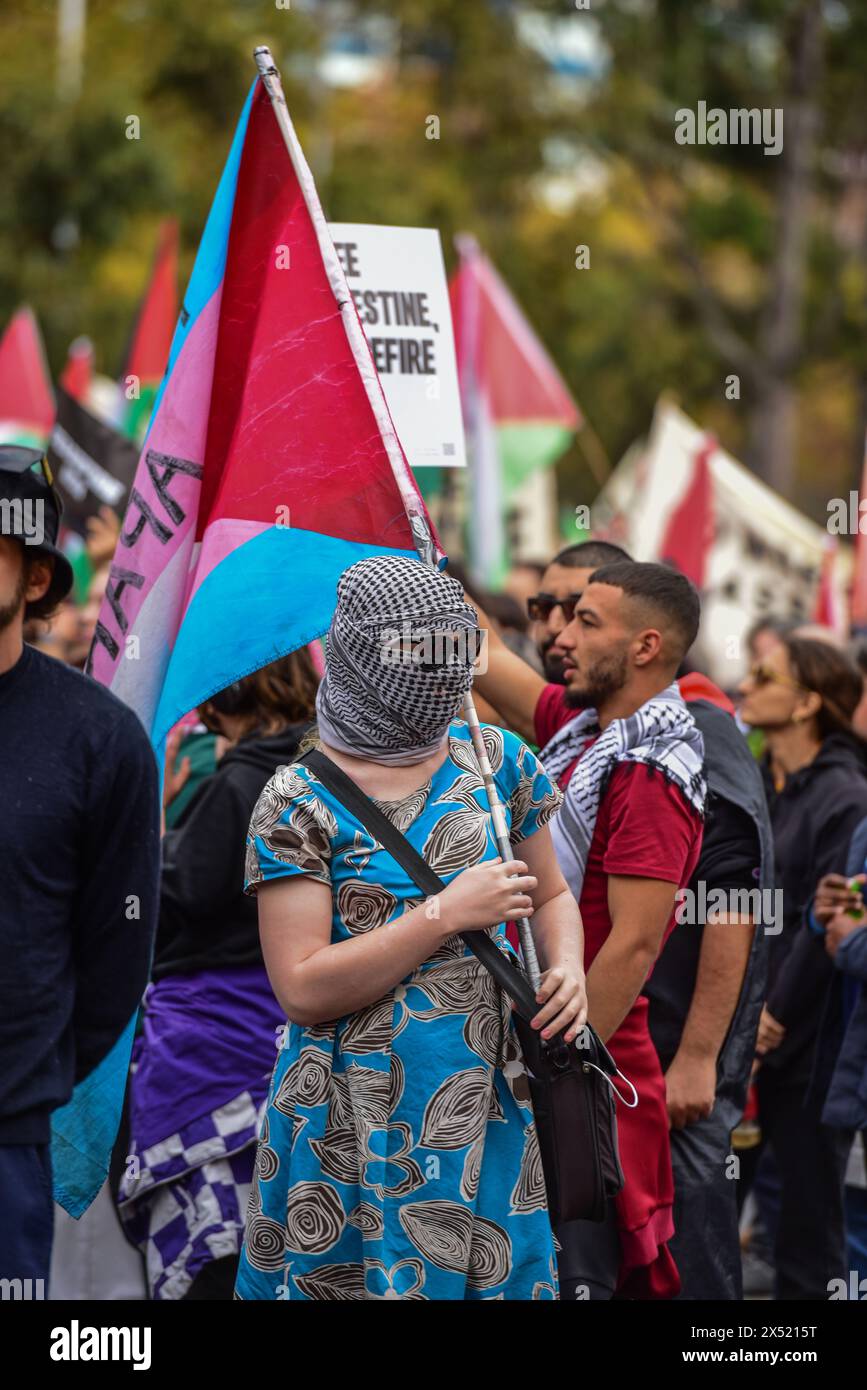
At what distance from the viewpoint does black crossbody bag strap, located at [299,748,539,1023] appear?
3.12m

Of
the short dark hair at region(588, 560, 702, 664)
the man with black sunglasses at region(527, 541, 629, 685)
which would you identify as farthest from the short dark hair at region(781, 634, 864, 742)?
the short dark hair at region(588, 560, 702, 664)

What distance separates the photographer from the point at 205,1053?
4379 mm

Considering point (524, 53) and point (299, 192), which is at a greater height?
point (524, 53)

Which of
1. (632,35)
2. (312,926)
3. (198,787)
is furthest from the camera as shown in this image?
(632,35)

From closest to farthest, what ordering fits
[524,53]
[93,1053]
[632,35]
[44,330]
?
[93,1053] → [44,330] → [632,35] → [524,53]

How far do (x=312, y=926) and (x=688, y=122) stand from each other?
2611cm

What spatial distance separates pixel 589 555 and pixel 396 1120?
226 cm

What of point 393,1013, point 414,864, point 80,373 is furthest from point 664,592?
point 80,373

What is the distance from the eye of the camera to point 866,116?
27812mm

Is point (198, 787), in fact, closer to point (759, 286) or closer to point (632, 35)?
point (632, 35)

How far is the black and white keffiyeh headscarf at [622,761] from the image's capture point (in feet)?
12.8

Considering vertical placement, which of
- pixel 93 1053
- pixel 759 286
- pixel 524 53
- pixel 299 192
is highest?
pixel 524 53

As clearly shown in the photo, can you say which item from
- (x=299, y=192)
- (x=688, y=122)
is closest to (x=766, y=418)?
(x=688, y=122)

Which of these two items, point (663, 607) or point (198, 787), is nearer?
point (663, 607)
